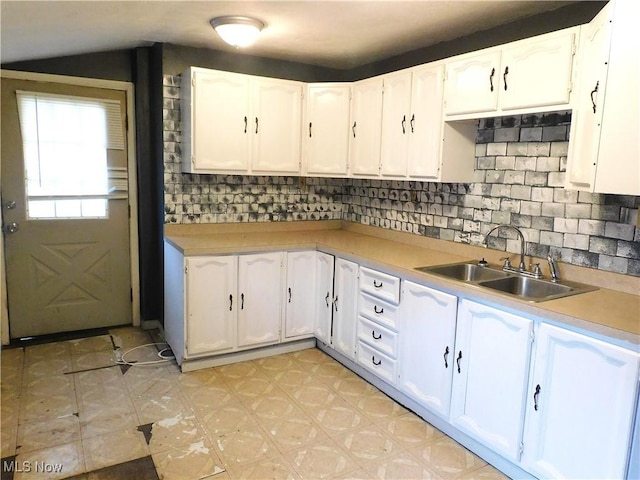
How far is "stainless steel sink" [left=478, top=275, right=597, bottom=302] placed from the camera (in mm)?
2311

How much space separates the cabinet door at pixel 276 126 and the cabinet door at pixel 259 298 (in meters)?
0.76

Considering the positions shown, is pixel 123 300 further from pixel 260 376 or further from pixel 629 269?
pixel 629 269

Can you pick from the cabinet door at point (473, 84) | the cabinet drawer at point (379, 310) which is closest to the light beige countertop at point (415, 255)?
the cabinet drawer at point (379, 310)

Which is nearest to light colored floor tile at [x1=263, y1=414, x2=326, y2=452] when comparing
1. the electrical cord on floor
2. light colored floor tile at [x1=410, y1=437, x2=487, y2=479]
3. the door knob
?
light colored floor tile at [x1=410, y1=437, x2=487, y2=479]

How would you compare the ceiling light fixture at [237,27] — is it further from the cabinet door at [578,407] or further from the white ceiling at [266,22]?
the cabinet door at [578,407]

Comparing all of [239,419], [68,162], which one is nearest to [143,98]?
[68,162]

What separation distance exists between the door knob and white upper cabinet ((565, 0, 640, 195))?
3.85 metres

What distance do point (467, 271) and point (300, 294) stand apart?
129 cm

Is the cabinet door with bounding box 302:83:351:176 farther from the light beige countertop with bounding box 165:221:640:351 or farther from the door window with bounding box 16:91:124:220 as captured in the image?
the door window with bounding box 16:91:124:220

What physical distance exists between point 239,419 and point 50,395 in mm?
1229

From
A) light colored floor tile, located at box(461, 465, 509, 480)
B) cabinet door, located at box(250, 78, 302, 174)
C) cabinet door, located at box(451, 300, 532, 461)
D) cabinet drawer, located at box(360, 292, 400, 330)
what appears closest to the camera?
cabinet door, located at box(451, 300, 532, 461)

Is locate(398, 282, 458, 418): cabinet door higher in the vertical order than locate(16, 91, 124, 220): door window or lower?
lower

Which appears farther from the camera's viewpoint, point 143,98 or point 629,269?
point 143,98

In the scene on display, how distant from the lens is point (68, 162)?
3.59 metres
